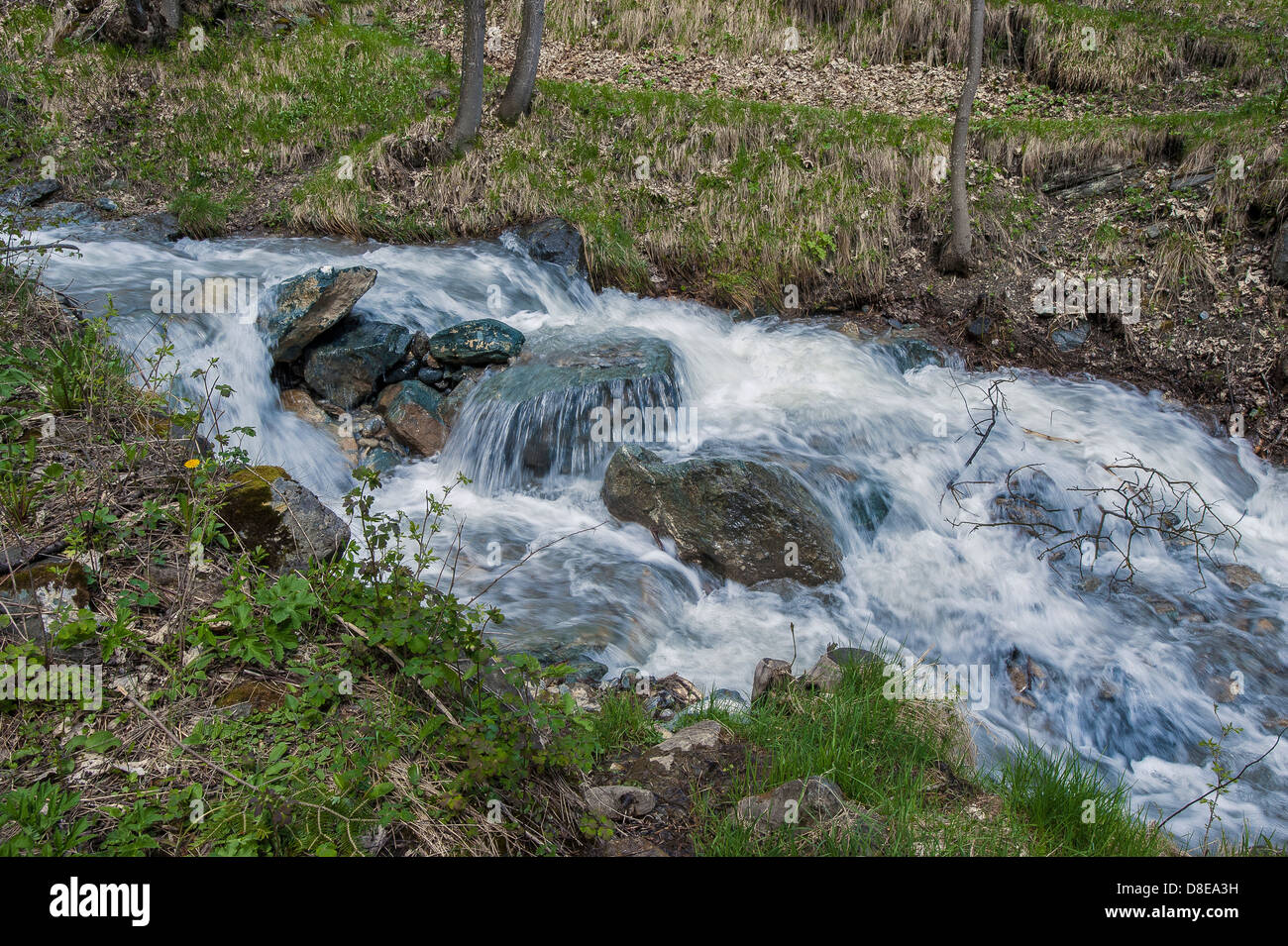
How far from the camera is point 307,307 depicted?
7.82 metres

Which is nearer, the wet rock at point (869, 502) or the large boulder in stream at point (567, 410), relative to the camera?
the wet rock at point (869, 502)

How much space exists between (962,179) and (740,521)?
6.15 m

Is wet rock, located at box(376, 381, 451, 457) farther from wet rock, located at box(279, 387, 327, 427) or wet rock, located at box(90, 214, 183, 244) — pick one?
wet rock, located at box(90, 214, 183, 244)

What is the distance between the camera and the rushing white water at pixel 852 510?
540cm

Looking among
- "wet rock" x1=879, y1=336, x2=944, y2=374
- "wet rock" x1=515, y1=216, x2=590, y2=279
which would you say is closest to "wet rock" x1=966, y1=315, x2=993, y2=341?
"wet rock" x1=879, y1=336, x2=944, y2=374

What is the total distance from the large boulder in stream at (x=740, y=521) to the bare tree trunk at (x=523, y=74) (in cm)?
741

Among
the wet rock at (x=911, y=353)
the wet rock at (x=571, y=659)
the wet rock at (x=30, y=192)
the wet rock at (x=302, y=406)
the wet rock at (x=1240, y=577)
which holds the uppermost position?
the wet rock at (x=30, y=192)

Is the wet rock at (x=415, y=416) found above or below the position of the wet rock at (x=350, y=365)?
below

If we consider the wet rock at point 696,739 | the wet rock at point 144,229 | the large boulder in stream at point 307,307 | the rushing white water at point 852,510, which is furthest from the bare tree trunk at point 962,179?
the wet rock at point 144,229

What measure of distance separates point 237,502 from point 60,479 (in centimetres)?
91

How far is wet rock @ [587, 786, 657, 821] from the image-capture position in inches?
127

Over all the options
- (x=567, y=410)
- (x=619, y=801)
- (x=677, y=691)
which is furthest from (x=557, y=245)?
(x=619, y=801)

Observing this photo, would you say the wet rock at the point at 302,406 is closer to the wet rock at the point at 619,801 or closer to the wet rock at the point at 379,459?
the wet rock at the point at 379,459

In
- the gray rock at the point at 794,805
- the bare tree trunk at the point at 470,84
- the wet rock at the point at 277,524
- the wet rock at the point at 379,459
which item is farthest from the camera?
the bare tree trunk at the point at 470,84
